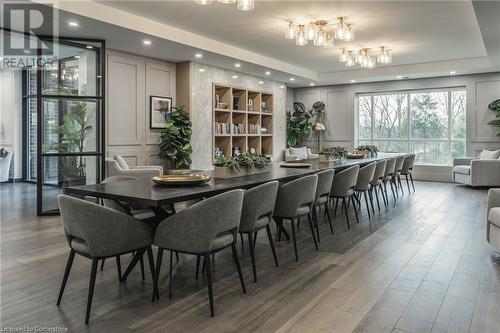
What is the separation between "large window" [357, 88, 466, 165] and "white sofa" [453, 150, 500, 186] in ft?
3.90

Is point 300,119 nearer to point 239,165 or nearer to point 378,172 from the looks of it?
point 378,172

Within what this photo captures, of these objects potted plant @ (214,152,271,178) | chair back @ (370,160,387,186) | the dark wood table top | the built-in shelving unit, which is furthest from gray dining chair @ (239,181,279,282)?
the built-in shelving unit

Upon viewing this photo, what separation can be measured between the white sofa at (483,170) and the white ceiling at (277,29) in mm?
1947

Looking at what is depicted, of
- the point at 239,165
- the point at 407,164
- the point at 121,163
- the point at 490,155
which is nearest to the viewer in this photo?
the point at 239,165

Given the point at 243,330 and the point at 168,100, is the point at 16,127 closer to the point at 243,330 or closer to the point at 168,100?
the point at 168,100

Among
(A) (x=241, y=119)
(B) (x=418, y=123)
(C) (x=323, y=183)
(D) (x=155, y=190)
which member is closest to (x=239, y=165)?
(C) (x=323, y=183)

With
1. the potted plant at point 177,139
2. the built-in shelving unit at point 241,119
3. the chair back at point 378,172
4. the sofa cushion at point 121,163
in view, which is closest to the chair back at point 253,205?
the chair back at point 378,172

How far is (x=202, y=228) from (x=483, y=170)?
7.85 meters

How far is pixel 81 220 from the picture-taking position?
2.40 m

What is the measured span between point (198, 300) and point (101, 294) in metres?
0.71

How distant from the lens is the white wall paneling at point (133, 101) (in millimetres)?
6527

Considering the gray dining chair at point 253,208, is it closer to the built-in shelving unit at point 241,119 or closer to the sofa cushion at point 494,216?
the sofa cushion at point 494,216

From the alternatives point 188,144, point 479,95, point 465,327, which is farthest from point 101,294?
point 479,95

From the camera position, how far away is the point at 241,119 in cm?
915
